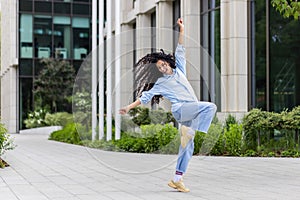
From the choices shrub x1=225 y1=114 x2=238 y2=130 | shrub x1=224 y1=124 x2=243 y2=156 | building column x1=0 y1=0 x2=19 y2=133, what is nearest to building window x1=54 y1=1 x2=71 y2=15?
building column x1=0 y1=0 x2=19 y2=133

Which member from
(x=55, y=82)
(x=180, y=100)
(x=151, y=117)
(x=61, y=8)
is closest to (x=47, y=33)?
(x=61, y=8)

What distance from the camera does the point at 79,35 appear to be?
4422 cm

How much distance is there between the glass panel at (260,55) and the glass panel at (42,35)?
87.8 ft

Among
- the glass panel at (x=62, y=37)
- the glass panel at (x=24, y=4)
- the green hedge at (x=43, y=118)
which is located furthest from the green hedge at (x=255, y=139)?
the glass panel at (x=24, y=4)

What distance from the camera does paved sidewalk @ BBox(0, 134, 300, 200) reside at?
8734 millimetres

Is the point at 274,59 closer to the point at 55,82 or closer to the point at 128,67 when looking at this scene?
the point at 128,67

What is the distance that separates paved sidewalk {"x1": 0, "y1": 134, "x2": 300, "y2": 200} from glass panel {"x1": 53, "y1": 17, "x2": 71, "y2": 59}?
3000cm

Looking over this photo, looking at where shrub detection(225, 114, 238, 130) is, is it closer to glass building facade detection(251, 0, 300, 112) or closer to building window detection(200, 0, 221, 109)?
glass building facade detection(251, 0, 300, 112)

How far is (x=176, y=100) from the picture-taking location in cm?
856

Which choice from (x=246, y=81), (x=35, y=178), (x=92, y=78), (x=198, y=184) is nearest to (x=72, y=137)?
(x=92, y=78)

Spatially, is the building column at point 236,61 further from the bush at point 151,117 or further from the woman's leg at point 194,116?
the woman's leg at point 194,116

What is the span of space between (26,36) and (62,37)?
273cm

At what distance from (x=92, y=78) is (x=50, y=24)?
23639 mm

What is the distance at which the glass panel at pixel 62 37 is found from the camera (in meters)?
43.6
